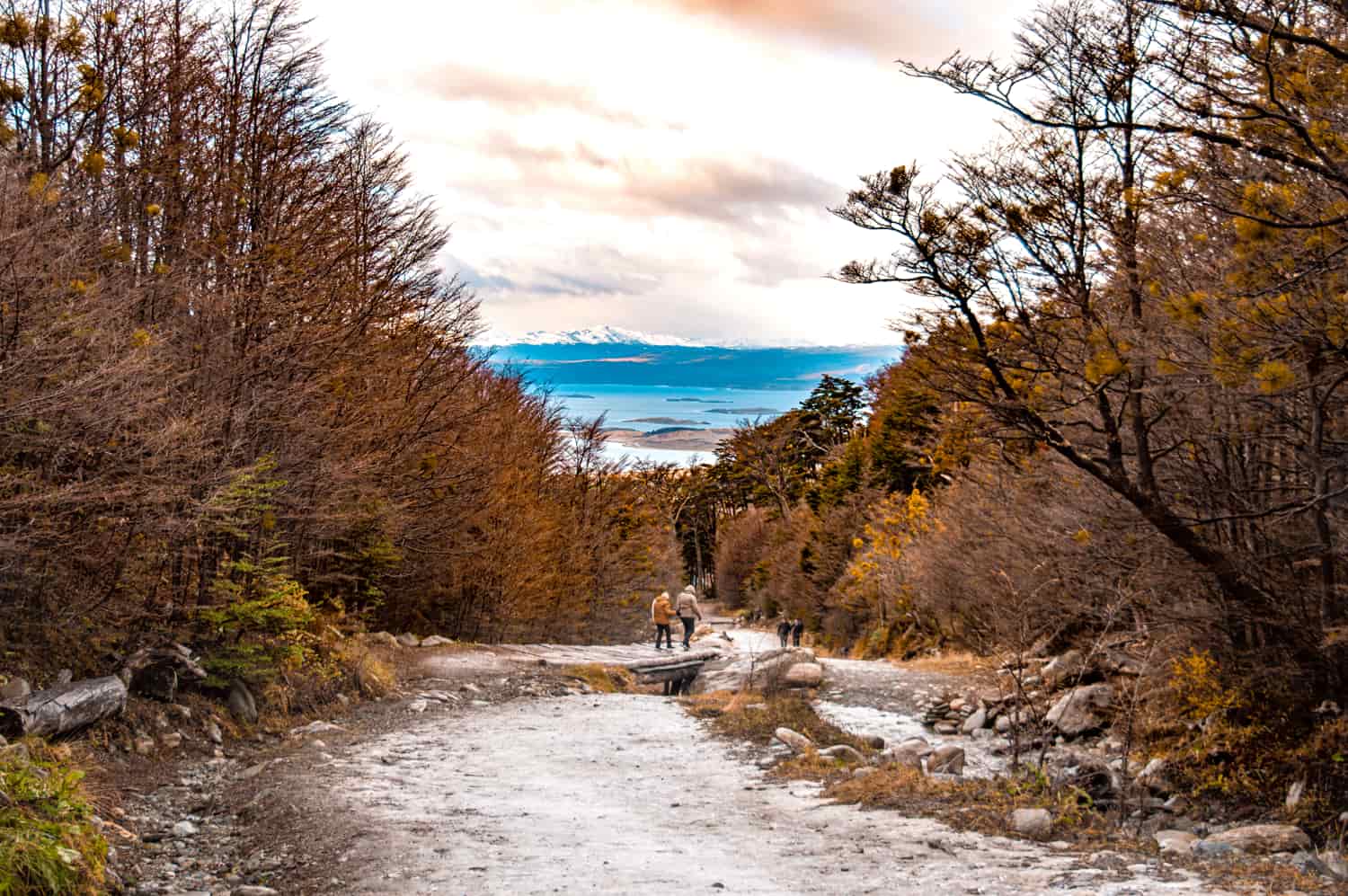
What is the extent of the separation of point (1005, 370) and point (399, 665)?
1139 cm

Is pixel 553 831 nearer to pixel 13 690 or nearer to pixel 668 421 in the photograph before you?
pixel 13 690

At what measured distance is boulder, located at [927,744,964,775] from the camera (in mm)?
9984

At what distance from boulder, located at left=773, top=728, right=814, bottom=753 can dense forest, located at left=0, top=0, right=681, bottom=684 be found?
18.9ft

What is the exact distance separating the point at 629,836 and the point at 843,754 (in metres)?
3.64

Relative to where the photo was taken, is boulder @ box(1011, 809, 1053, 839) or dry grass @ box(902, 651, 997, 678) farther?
dry grass @ box(902, 651, 997, 678)

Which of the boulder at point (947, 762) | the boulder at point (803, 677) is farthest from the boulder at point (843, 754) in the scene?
the boulder at point (803, 677)

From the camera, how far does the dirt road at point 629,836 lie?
18.0 feet

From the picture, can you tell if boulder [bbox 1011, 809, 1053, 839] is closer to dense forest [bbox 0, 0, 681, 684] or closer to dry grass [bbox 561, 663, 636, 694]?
dense forest [bbox 0, 0, 681, 684]

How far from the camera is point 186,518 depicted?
10359mm

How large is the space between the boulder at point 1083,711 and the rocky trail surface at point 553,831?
4.90m

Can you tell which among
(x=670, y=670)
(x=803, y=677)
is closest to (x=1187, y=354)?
(x=803, y=677)

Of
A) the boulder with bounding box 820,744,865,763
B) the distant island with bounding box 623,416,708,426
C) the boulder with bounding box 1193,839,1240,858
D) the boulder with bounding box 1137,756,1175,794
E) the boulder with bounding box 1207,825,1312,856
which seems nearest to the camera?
the boulder with bounding box 1193,839,1240,858

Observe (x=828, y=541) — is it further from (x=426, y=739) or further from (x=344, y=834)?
(x=344, y=834)

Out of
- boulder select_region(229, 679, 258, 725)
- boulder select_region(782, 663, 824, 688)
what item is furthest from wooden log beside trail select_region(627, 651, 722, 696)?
boulder select_region(229, 679, 258, 725)
